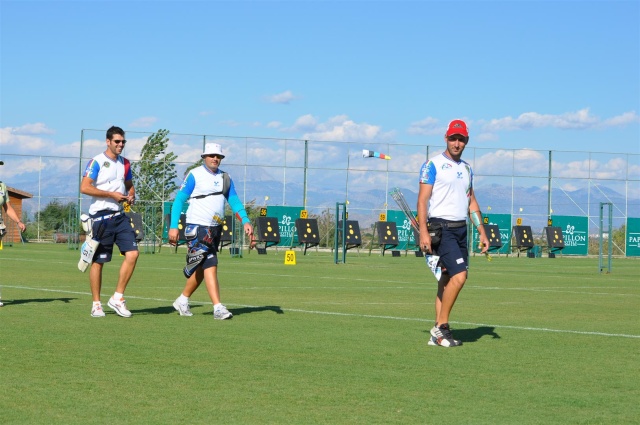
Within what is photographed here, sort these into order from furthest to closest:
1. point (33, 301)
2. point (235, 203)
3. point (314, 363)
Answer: point (33, 301)
point (235, 203)
point (314, 363)

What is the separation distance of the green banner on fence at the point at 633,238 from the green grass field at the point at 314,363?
4461 centimetres

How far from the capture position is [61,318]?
12812 mm

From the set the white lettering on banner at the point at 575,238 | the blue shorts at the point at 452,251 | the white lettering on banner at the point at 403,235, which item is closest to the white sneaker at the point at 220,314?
the blue shorts at the point at 452,251

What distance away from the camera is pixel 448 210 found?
10.9 m

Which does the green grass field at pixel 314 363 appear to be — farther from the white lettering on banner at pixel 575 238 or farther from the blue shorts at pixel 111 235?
the white lettering on banner at pixel 575 238

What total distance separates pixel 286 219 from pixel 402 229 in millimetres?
6007

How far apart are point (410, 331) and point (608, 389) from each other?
13.2 feet

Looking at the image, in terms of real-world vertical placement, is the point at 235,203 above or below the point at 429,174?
below

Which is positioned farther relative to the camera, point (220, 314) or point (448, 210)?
point (220, 314)

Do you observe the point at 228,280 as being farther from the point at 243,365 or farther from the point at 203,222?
the point at 243,365

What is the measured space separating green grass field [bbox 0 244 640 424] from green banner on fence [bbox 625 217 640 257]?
146 feet

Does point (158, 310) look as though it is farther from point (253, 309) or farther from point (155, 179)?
point (155, 179)

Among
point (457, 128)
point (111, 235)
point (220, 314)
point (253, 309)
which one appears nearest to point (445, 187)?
point (457, 128)

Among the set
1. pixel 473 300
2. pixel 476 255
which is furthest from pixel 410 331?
pixel 476 255
